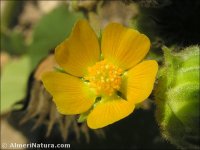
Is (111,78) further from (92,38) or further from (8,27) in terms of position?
(8,27)

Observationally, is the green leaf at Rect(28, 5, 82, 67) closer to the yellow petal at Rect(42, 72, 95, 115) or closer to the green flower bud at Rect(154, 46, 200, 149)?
the yellow petal at Rect(42, 72, 95, 115)

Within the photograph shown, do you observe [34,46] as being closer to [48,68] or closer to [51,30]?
[51,30]

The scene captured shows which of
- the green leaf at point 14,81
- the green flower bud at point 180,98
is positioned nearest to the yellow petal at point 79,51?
the green flower bud at point 180,98

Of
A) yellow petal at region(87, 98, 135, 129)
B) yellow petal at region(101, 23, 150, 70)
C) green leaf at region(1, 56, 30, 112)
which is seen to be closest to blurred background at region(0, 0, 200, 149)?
green leaf at region(1, 56, 30, 112)

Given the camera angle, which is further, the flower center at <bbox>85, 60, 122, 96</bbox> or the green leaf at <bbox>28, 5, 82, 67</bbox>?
the green leaf at <bbox>28, 5, 82, 67</bbox>

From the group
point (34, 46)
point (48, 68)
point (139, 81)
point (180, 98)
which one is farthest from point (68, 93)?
point (34, 46)
